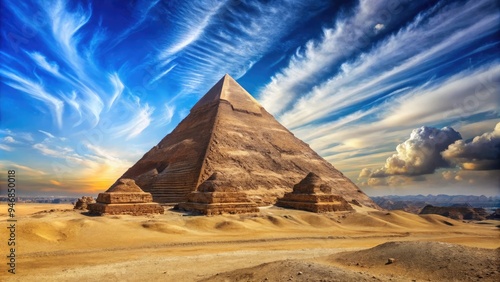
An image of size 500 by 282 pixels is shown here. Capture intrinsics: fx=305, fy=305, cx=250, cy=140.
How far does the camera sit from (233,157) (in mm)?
35094

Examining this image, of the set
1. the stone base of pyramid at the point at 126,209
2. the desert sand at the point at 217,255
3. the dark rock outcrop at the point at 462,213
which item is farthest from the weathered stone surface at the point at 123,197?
the dark rock outcrop at the point at 462,213

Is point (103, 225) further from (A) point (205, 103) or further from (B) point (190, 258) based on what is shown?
(A) point (205, 103)

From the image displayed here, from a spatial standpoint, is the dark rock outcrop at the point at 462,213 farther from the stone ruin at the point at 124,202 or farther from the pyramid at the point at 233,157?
the stone ruin at the point at 124,202

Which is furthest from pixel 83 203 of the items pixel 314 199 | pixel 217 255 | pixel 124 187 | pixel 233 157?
pixel 217 255

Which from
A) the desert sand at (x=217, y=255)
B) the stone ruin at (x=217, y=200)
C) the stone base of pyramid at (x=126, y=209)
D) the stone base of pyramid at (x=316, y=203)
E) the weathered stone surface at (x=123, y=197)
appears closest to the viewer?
the desert sand at (x=217, y=255)

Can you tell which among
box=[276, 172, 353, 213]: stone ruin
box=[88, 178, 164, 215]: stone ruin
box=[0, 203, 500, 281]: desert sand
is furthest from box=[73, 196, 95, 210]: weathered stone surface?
box=[276, 172, 353, 213]: stone ruin

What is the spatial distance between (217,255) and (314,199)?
16710 millimetres

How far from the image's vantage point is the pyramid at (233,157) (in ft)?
102

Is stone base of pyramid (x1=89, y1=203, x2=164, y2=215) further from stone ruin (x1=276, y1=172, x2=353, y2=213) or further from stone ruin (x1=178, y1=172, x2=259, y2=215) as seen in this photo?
stone ruin (x1=276, y1=172, x2=353, y2=213)

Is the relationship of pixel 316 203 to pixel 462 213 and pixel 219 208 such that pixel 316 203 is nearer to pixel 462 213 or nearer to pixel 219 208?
pixel 219 208

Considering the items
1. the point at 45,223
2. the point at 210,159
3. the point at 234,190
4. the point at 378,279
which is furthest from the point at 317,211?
the point at 378,279

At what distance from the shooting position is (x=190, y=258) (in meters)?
9.14

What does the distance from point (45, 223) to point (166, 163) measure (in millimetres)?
25301

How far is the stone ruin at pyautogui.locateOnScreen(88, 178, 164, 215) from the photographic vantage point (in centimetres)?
1838
